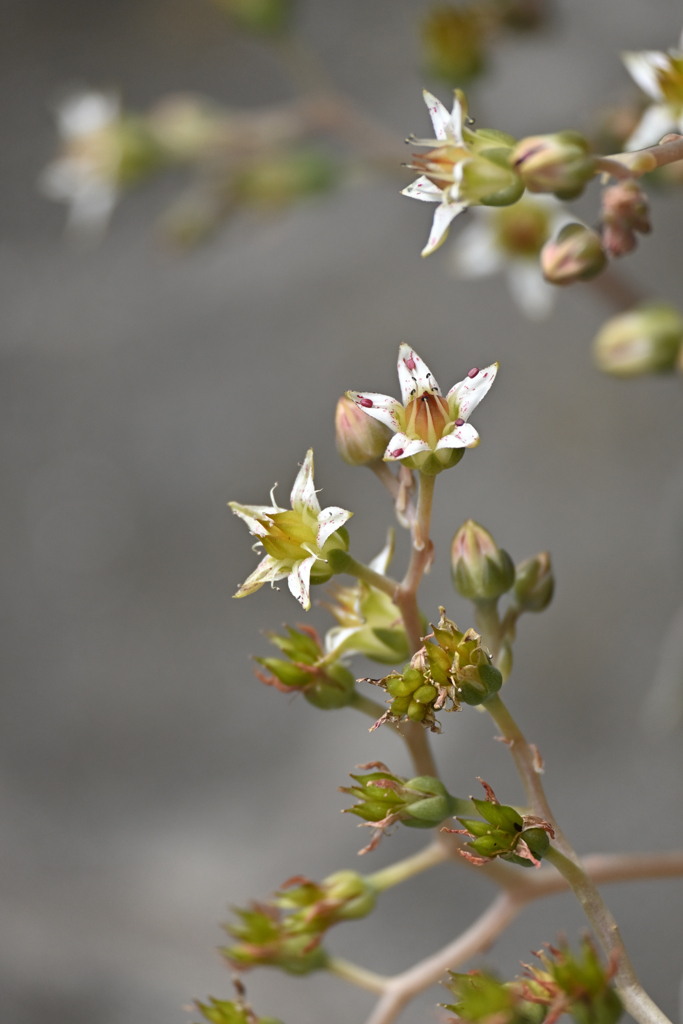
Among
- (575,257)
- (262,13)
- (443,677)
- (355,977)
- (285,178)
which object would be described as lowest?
(355,977)

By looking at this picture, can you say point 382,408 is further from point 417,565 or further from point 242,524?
point 242,524

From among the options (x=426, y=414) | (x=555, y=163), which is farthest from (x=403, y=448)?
(x=555, y=163)

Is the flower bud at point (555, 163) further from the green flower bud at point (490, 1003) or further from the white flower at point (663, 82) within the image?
the green flower bud at point (490, 1003)

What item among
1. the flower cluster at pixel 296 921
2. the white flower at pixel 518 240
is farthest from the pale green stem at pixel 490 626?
the white flower at pixel 518 240

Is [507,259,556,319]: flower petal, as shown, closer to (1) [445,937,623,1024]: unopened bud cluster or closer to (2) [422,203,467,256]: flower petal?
(2) [422,203,467,256]: flower petal

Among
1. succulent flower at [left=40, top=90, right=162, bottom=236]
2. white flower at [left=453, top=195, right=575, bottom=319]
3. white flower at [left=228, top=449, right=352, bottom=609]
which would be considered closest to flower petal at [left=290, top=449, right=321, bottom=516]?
white flower at [left=228, top=449, right=352, bottom=609]

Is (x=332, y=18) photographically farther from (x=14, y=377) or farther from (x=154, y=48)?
(x=14, y=377)

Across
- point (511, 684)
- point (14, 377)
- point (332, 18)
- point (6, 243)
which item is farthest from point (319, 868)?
point (332, 18)
